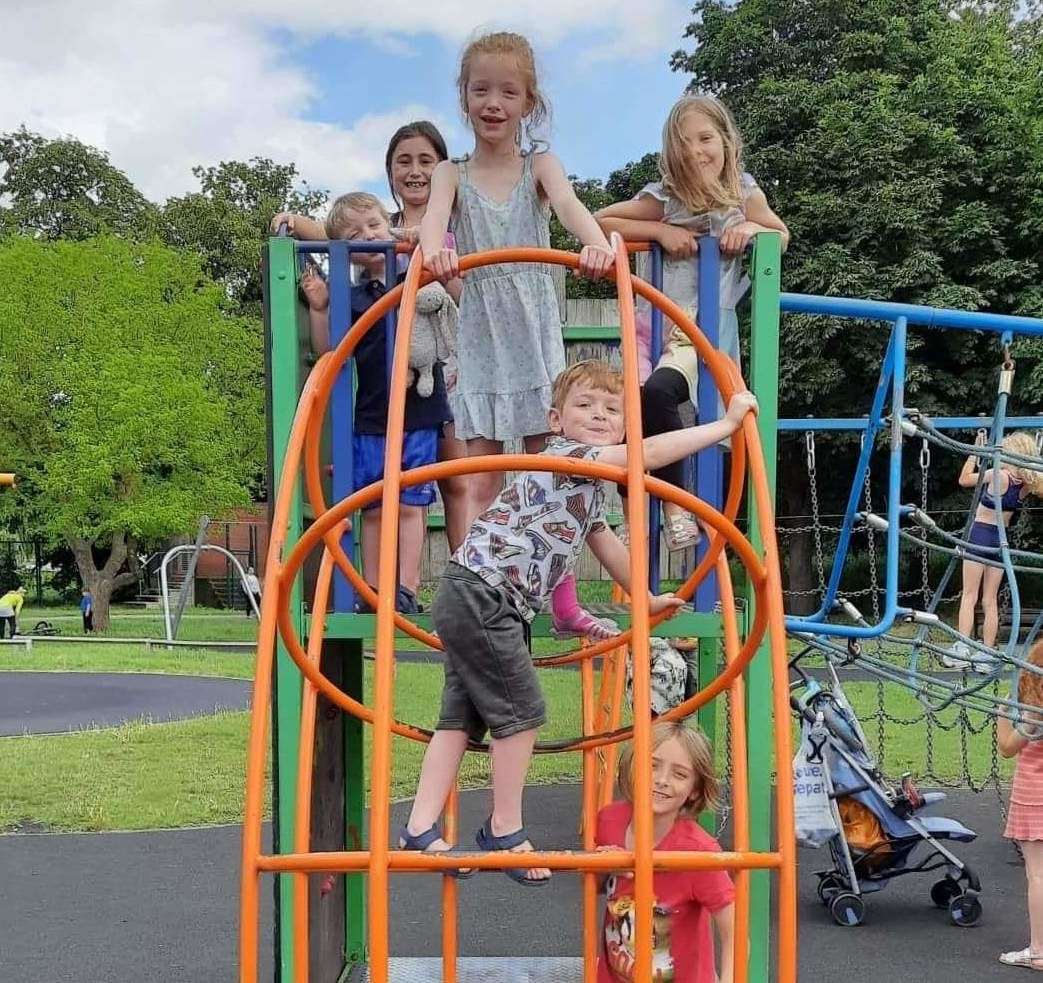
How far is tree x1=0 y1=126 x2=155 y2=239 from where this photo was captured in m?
37.9

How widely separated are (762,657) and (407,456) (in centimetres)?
122

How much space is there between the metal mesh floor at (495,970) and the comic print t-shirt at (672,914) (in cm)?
76

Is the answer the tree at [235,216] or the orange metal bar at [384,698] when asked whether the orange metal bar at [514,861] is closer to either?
the orange metal bar at [384,698]

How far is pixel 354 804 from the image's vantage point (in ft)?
14.7

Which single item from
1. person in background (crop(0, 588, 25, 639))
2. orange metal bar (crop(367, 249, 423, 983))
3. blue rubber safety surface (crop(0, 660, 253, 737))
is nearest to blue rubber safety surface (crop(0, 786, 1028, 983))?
orange metal bar (crop(367, 249, 423, 983))

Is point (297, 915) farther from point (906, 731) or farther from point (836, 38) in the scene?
point (836, 38)

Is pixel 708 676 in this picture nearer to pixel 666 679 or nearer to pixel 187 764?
pixel 666 679

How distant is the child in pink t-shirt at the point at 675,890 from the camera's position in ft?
9.55

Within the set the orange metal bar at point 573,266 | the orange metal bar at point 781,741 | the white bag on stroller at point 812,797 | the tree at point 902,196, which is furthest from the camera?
the tree at point 902,196

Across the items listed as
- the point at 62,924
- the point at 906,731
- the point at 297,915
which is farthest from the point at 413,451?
the point at 906,731

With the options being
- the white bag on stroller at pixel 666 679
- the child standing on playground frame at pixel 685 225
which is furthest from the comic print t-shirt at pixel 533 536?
the white bag on stroller at pixel 666 679

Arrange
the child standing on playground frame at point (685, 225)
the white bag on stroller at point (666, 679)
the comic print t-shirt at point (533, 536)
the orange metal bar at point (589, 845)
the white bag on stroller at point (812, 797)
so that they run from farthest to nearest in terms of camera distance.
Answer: the white bag on stroller at point (666, 679) < the white bag on stroller at point (812, 797) < the child standing on playground frame at point (685, 225) < the orange metal bar at point (589, 845) < the comic print t-shirt at point (533, 536)

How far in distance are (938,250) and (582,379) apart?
18370 mm

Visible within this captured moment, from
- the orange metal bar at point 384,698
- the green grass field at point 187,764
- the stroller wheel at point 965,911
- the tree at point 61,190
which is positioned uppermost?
the tree at point 61,190
